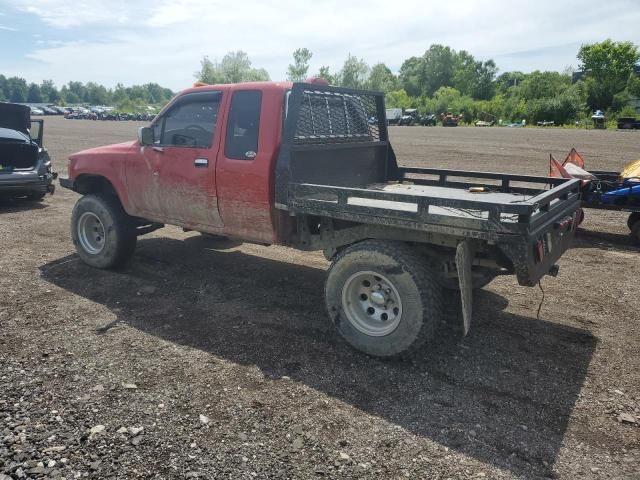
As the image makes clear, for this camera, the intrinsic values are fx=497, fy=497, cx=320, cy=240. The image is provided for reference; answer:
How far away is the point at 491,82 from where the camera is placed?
105125mm

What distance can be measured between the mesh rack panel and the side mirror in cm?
171

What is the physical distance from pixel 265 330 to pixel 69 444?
188 centimetres

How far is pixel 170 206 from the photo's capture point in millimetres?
5320

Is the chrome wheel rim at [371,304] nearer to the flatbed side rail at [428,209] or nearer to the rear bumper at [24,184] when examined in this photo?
the flatbed side rail at [428,209]

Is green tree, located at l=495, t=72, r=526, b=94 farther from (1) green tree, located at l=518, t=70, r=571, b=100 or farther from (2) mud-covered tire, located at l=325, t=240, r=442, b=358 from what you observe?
(2) mud-covered tire, located at l=325, t=240, r=442, b=358

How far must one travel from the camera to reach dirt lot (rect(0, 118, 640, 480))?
284 centimetres

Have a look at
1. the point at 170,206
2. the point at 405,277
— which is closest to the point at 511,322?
the point at 405,277

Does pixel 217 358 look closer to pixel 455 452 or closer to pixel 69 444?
pixel 69 444

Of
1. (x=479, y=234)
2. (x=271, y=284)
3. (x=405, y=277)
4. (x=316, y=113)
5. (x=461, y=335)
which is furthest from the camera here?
(x=271, y=284)

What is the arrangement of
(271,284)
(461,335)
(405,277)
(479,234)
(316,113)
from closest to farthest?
1. (479,234)
2. (405,277)
3. (461,335)
4. (316,113)
5. (271,284)

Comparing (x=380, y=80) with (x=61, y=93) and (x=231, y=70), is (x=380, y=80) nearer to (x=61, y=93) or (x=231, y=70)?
(x=231, y=70)

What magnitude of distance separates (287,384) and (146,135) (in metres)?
3.21

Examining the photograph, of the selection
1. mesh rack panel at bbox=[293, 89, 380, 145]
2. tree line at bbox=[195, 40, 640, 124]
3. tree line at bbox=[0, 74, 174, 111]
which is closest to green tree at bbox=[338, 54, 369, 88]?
tree line at bbox=[195, 40, 640, 124]

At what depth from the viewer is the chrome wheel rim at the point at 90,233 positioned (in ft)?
20.0
